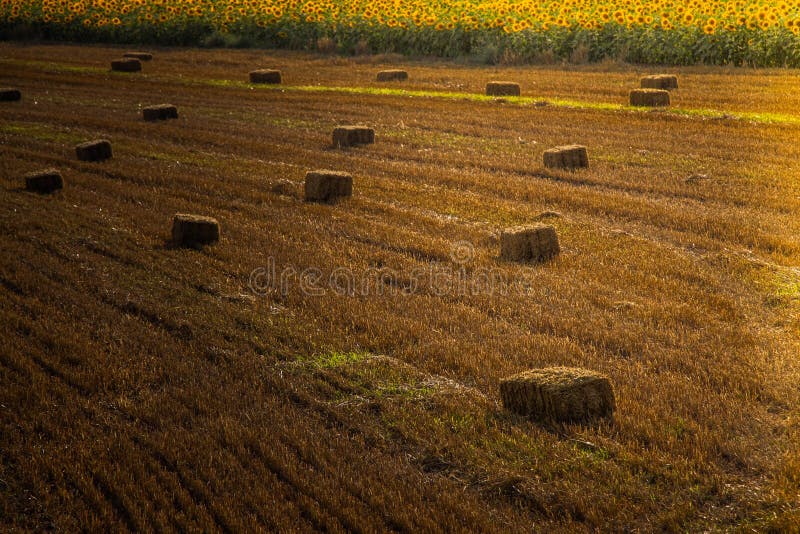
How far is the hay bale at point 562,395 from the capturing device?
290 inches

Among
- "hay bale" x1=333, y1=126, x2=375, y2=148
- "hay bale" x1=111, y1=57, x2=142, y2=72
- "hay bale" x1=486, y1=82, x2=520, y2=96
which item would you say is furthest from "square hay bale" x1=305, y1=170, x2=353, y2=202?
"hay bale" x1=111, y1=57, x2=142, y2=72

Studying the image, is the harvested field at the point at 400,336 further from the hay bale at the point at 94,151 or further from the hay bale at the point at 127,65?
the hay bale at the point at 127,65

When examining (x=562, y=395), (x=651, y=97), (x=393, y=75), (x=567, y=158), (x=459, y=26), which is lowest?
(x=562, y=395)

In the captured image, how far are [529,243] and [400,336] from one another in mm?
3006

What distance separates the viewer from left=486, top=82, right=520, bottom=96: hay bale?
25109 mm

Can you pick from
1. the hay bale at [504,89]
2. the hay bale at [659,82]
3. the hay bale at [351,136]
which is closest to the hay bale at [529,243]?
the hay bale at [351,136]

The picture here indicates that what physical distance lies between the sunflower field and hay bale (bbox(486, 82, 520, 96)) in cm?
657

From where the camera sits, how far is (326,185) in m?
14.7

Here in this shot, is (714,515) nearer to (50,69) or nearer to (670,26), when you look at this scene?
(670,26)

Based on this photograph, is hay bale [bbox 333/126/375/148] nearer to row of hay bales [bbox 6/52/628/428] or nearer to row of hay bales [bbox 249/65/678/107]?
row of hay bales [bbox 6/52/628/428]

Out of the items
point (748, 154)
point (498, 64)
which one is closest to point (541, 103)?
point (748, 154)

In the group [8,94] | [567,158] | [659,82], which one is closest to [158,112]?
[8,94]

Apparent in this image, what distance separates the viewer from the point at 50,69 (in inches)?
1303

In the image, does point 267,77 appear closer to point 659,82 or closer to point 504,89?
point 504,89
